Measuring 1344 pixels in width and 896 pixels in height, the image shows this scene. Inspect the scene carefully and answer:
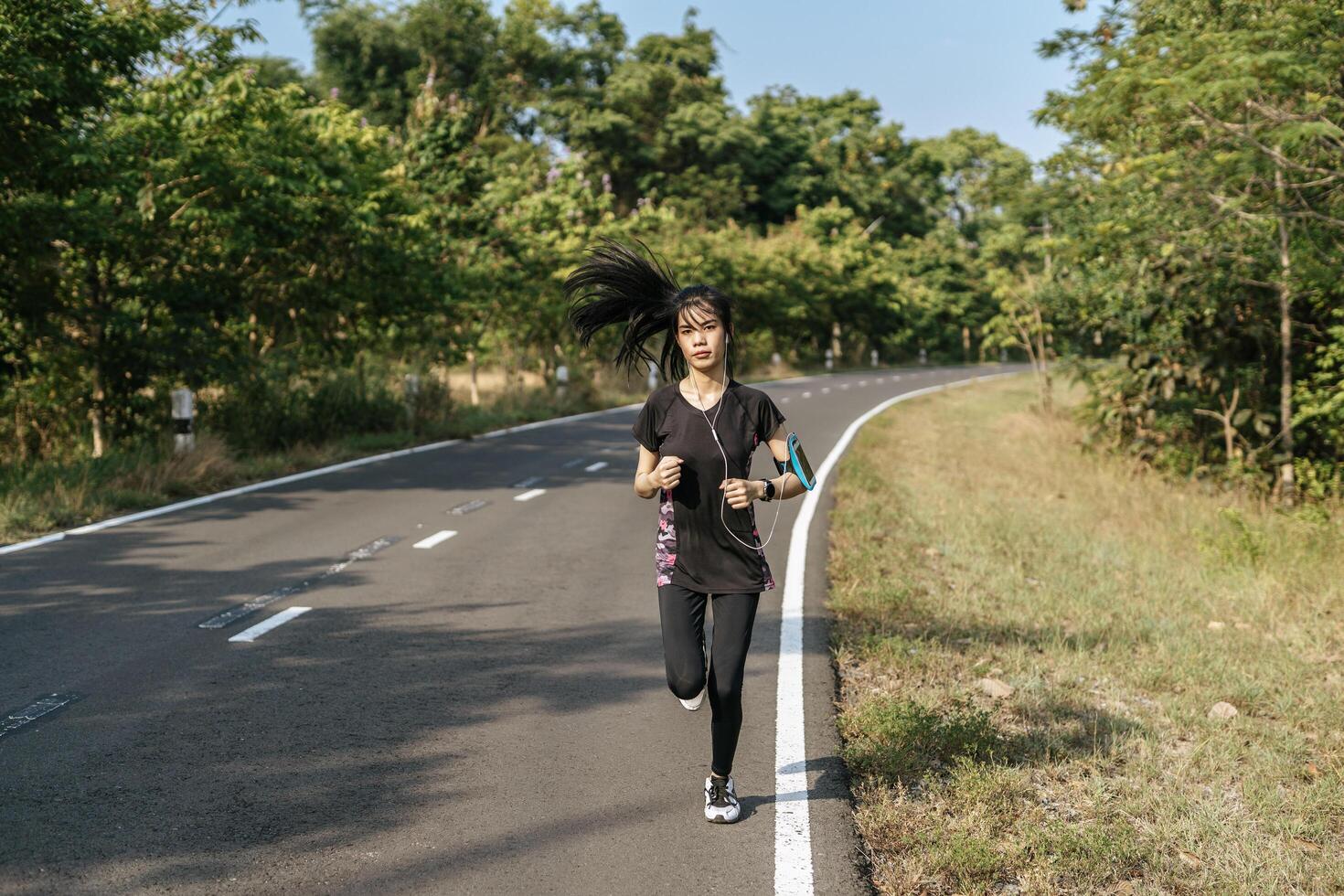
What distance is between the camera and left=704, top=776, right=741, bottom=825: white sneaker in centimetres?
468

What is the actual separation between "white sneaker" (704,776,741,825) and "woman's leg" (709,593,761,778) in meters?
0.09

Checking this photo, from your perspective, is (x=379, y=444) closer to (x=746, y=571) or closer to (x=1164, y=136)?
(x=1164, y=136)

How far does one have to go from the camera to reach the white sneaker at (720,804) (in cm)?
468

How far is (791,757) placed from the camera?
545cm

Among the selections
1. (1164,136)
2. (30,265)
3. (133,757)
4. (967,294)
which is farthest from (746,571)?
(967,294)

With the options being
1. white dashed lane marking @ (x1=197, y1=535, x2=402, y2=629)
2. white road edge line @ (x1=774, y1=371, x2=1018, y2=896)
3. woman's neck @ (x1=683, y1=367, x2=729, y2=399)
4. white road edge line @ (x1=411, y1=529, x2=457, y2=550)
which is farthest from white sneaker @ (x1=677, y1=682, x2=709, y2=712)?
white road edge line @ (x1=411, y1=529, x2=457, y2=550)

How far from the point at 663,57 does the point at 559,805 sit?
5784 cm

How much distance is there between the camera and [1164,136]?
11.4 m

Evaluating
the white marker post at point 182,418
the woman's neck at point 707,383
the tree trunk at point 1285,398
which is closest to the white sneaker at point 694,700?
the woman's neck at point 707,383

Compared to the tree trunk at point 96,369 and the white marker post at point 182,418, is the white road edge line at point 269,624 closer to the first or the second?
the white marker post at point 182,418

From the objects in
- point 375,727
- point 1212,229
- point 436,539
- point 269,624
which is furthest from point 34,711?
point 1212,229

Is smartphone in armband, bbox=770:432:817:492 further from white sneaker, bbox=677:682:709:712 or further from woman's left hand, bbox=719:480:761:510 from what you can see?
white sneaker, bbox=677:682:709:712

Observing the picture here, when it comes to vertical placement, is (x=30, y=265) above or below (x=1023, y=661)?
above

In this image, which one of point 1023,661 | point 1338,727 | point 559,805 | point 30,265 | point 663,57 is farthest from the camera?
point 663,57
